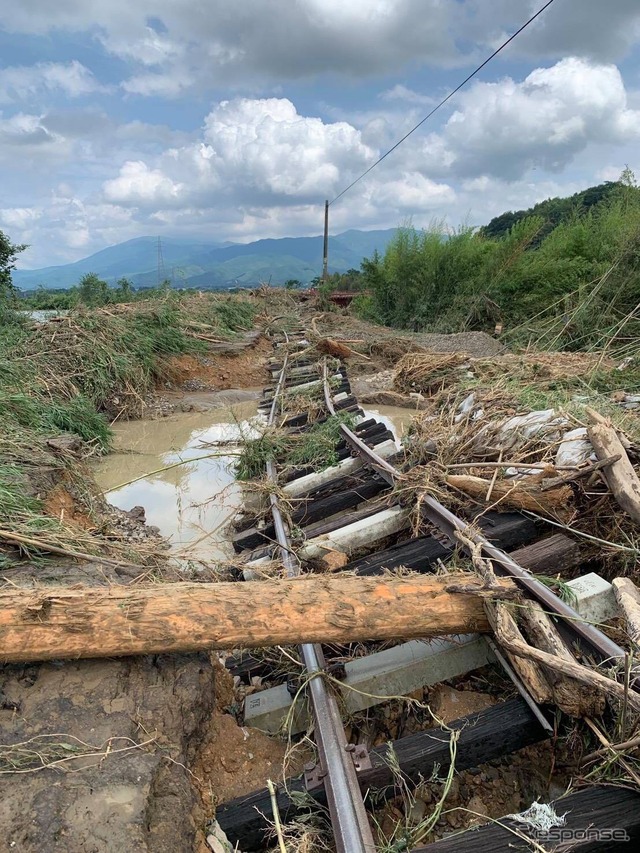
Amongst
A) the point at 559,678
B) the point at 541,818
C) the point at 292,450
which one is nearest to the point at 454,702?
the point at 559,678

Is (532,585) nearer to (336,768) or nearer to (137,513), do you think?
(336,768)

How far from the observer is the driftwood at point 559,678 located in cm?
168

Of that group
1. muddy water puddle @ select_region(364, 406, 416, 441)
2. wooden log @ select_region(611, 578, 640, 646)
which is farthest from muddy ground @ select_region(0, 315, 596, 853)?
muddy water puddle @ select_region(364, 406, 416, 441)

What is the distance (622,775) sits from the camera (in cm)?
149

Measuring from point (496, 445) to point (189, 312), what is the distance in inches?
429

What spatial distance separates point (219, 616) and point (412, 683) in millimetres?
925

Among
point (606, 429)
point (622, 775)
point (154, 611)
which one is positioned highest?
point (606, 429)

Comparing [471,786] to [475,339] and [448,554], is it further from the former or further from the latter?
[475,339]

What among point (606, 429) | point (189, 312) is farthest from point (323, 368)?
point (606, 429)

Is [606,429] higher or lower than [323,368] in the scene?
higher

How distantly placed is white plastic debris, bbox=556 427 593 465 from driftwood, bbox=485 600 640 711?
4.95 ft

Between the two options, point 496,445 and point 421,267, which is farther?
point 421,267

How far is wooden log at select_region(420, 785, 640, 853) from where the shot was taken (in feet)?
4.50

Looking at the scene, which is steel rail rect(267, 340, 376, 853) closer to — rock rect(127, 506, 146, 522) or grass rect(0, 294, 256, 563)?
grass rect(0, 294, 256, 563)
